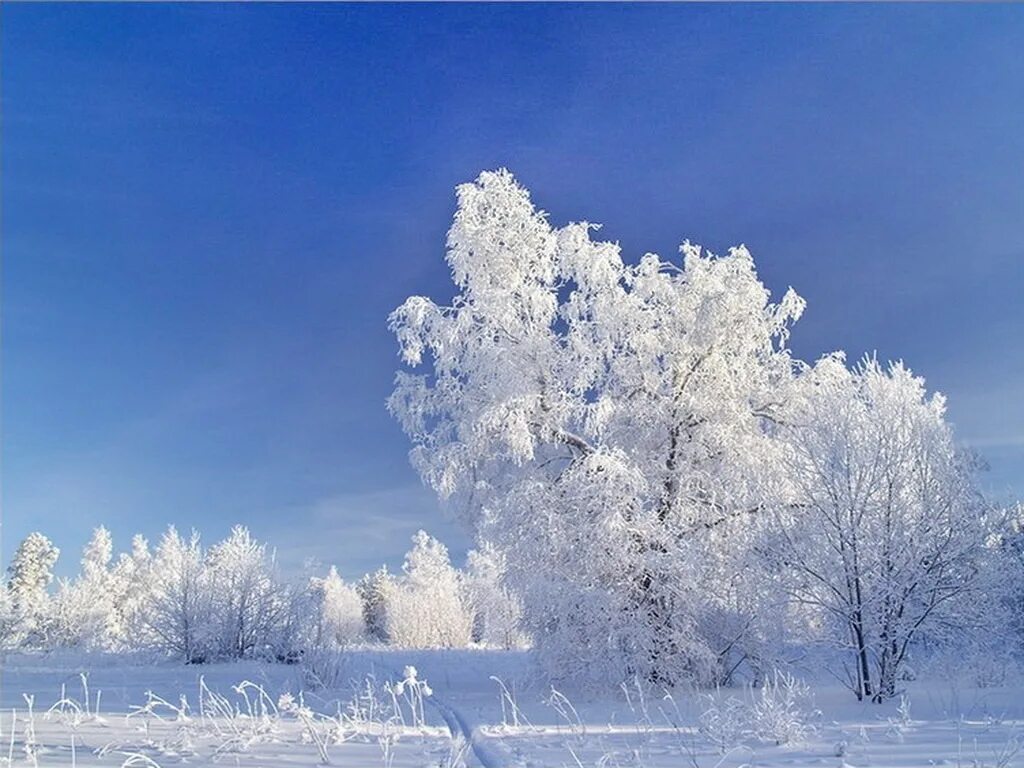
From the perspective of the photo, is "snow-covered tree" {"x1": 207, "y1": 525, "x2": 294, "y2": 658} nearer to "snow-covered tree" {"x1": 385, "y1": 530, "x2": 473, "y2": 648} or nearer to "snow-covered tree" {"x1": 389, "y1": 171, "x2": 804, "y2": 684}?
"snow-covered tree" {"x1": 389, "y1": 171, "x2": 804, "y2": 684}

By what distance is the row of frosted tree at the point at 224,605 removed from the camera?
899 inches

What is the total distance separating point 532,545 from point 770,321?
24.2 ft

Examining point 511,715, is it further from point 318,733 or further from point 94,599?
point 94,599

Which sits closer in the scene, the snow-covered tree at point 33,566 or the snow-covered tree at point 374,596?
the snow-covered tree at point 33,566

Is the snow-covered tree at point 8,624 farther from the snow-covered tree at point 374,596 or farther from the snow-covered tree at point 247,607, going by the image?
the snow-covered tree at point 374,596

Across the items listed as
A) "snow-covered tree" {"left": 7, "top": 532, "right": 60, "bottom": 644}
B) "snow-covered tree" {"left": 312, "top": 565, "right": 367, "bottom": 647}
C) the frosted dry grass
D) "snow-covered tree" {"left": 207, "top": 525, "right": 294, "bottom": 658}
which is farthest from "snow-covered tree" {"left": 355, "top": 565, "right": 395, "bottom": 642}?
the frosted dry grass

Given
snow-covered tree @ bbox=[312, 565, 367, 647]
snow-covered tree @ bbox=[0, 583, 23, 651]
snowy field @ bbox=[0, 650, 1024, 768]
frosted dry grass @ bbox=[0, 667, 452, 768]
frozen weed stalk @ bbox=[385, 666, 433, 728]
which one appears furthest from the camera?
snow-covered tree @ bbox=[312, 565, 367, 647]

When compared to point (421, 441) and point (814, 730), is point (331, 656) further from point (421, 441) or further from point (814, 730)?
point (814, 730)

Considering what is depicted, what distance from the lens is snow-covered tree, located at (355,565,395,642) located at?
6662cm

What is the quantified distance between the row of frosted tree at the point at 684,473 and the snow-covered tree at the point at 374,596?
2034 inches

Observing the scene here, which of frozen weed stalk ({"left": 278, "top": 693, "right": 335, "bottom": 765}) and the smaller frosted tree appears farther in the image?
the smaller frosted tree

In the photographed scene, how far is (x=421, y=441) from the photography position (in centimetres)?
1619

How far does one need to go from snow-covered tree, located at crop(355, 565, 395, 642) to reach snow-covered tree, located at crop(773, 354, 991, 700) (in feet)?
178

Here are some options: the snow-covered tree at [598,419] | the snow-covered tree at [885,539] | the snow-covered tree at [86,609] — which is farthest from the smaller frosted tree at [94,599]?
the snow-covered tree at [885,539]
